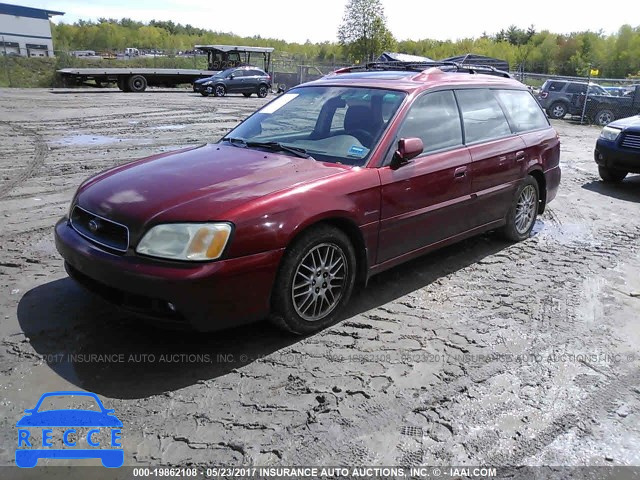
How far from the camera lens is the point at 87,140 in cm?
1072

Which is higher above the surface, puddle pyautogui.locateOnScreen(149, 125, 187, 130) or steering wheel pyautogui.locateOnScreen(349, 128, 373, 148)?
steering wheel pyautogui.locateOnScreen(349, 128, 373, 148)

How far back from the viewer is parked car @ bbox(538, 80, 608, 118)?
20.6 meters

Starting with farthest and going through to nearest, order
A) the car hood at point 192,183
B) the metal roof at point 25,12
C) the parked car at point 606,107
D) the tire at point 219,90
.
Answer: the metal roof at point 25,12 < the tire at point 219,90 < the parked car at point 606,107 < the car hood at point 192,183

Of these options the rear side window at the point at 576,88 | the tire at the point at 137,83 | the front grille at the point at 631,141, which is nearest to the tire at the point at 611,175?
the front grille at the point at 631,141

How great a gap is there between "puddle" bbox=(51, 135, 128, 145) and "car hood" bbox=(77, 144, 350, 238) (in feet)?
24.0

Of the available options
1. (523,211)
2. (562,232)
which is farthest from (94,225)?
(562,232)

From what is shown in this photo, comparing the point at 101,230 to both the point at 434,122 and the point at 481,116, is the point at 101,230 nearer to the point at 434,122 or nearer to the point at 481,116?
the point at 434,122

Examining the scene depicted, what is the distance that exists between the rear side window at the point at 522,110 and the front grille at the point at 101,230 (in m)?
3.91

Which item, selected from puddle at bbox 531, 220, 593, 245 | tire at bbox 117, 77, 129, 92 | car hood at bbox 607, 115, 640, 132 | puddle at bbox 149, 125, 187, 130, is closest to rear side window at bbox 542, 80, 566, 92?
car hood at bbox 607, 115, 640, 132

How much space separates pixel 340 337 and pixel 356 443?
3.42ft

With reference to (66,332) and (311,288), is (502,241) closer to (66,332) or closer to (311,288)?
(311,288)

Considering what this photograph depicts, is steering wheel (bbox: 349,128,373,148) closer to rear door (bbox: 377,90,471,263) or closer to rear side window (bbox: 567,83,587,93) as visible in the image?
rear door (bbox: 377,90,471,263)

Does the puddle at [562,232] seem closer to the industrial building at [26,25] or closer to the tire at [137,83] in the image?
the tire at [137,83]

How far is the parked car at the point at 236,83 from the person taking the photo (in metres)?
25.7
